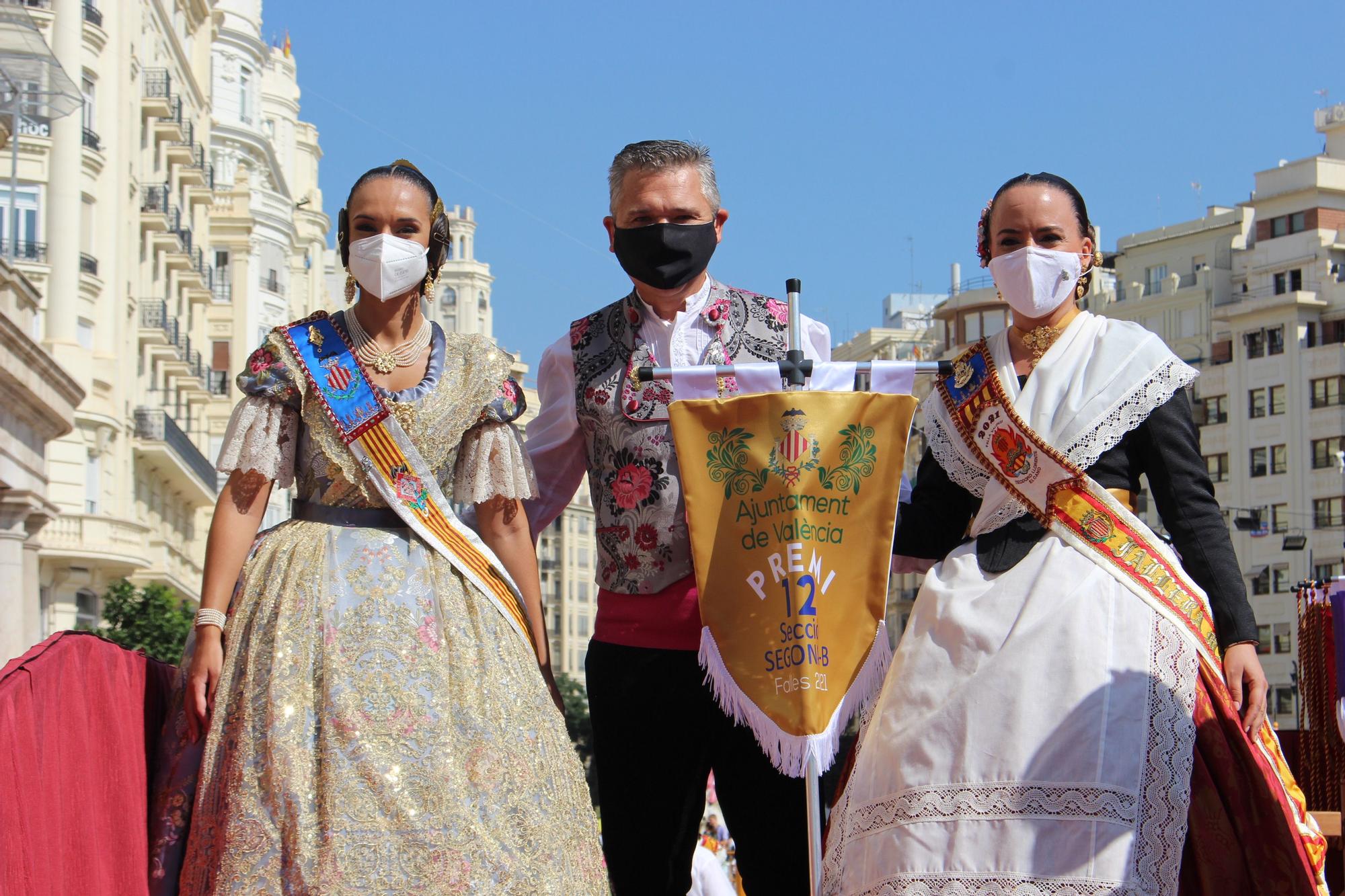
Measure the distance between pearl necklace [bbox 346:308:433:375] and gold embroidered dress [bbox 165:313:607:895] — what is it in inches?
4.8

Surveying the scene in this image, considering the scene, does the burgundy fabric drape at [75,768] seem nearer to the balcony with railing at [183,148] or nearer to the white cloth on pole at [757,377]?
the white cloth on pole at [757,377]

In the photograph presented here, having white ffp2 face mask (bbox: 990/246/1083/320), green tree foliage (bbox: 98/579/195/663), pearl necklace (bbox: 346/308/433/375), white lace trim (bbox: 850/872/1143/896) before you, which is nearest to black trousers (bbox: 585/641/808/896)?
white lace trim (bbox: 850/872/1143/896)

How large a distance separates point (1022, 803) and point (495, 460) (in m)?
1.96

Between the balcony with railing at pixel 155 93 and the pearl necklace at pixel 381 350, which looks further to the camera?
the balcony with railing at pixel 155 93

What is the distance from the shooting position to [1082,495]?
5438mm

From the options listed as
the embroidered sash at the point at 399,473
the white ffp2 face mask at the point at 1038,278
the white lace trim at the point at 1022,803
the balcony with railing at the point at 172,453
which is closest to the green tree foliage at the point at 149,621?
the balcony with railing at the point at 172,453

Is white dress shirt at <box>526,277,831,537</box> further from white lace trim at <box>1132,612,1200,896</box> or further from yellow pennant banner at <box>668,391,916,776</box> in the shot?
white lace trim at <box>1132,612,1200,896</box>

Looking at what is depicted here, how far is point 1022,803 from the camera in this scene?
4934 mm

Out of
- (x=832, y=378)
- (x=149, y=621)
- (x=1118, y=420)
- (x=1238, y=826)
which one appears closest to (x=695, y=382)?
(x=832, y=378)

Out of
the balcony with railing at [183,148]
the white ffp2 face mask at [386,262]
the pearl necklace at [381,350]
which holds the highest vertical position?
the balcony with railing at [183,148]

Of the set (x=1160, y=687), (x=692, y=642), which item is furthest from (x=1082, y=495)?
(x=692, y=642)

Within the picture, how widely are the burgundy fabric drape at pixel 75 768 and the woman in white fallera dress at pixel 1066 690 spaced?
1947 millimetres

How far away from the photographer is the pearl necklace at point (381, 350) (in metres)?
6.01

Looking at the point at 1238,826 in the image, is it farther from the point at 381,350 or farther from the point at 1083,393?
the point at 381,350
